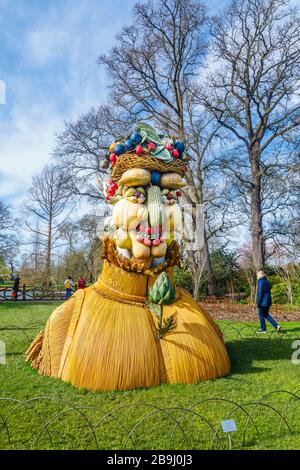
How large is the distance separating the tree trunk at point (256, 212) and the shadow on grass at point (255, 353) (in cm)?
948

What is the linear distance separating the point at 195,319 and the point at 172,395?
118 centimetres

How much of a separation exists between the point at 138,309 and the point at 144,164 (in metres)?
2.10

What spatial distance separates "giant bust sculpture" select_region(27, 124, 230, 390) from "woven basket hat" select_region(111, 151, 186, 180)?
0.05 feet

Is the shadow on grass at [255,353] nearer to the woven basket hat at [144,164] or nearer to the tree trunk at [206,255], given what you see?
the woven basket hat at [144,164]

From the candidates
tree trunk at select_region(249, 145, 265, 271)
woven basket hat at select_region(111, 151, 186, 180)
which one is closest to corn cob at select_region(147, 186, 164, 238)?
woven basket hat at select_region(111, 151, 186, 180)

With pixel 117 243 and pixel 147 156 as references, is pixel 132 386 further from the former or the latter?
pixel 147 156

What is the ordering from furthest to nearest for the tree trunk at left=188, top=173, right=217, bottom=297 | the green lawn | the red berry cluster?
the tree trunk at left=188, top=173, right=217, bottom=297
the red berry cluster
the green lawn

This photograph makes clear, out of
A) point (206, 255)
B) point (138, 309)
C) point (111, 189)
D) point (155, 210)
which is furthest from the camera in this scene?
point (206, 255)

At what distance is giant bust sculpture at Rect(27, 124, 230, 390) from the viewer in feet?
14.8

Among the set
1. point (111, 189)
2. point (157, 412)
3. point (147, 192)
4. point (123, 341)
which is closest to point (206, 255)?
point (111, 189)

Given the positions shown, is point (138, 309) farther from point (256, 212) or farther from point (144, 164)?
point (256, 212)

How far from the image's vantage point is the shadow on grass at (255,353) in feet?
18.6

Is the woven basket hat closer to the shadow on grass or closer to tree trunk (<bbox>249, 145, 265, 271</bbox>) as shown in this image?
the shadow on grass

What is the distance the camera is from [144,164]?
5.36 m
